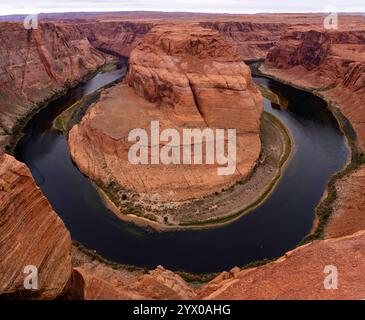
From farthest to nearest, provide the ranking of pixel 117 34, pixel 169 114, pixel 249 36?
1. pixel 117 34
2. pixel 249 36
3. pixel 169 114

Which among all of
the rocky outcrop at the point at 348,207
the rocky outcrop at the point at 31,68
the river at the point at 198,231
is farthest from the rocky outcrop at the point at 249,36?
the rocky outcrop at the point at 348,207

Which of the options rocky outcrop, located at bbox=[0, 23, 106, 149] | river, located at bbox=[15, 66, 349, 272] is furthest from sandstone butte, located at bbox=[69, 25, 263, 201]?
rocky outcrop, located at bbox=[0, 23, 106, 149]

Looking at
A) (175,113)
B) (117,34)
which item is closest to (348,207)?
(175,113)

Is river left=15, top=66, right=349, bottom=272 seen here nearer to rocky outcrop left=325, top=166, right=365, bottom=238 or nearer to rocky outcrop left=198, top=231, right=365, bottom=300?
rocky outcrop left=325, top=166, right=365, bottom=238

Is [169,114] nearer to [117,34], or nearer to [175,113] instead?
[175,113]

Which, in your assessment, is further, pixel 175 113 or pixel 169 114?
pixel 169 114

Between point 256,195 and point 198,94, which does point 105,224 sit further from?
point 198,94
